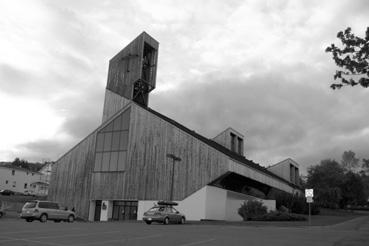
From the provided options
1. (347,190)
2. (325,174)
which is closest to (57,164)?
(325,174)

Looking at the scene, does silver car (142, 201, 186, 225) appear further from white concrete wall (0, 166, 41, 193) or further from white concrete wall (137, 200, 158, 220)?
white concrete wall (0, 166, 41, 193)

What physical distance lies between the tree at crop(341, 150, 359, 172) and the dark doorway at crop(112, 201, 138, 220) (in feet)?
247

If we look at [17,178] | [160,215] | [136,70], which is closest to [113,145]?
[136,70]

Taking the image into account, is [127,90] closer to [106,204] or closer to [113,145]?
[113,145]

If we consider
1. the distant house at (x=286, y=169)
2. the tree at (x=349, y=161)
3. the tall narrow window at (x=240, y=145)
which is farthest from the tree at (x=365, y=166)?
the tall narrow window at (x=240, y=145)

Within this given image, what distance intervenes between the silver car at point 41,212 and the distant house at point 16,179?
250ft

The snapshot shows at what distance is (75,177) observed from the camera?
5231 centimetres

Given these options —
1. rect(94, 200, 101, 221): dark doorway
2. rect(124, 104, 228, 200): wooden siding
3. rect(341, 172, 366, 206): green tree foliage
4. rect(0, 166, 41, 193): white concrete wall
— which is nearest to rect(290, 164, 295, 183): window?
rect(341, 172, 366, 206): green tree foliage

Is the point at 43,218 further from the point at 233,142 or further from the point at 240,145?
the point at 240,145

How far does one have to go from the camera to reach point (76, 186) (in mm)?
51844

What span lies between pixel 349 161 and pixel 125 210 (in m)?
77.6

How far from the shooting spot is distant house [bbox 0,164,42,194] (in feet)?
335

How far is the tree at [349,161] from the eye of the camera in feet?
349

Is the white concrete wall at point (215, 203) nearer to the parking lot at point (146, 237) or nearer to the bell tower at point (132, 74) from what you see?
the bell tower at point (132, 74)
